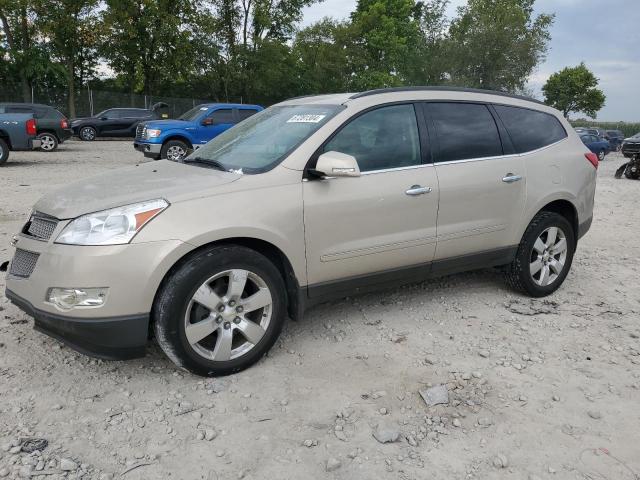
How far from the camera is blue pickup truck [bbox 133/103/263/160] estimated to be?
14289 mm

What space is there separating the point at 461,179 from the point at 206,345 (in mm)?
2209

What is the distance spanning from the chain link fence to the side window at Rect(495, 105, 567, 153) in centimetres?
2467

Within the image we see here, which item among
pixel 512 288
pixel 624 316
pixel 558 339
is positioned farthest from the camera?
pixel 512 288

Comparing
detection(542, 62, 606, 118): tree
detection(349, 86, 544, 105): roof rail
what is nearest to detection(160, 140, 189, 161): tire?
detection(349, 86, 544, 105): roof rail

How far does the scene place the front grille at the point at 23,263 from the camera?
3.06m

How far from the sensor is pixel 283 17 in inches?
1467

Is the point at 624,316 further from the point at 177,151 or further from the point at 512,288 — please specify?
the point at 177,151

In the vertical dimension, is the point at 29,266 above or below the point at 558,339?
above

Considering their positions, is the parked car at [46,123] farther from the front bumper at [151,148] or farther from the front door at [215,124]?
the front door at [215,124]

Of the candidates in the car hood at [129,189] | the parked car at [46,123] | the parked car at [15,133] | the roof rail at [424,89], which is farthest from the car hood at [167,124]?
the roof rail at [424,89]

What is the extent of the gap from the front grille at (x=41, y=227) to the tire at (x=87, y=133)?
22.9 meters

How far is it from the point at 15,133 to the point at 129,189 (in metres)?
11.9

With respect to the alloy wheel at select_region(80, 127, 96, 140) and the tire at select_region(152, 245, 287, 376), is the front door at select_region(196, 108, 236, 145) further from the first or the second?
the tire at select_region(152, 245, 287, 376)

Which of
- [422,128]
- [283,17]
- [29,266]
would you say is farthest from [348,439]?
[283,17]
